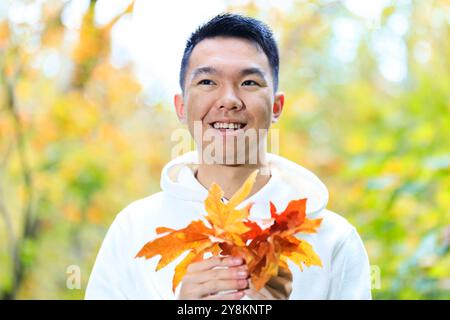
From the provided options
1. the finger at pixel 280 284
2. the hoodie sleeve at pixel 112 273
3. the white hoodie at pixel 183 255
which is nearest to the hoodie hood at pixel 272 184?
the white hoodie at pixel 183 255

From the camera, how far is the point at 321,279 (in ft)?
2.91

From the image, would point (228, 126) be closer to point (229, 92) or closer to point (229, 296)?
point (229, 92)

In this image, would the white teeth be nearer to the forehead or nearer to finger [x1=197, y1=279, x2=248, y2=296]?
the forehead

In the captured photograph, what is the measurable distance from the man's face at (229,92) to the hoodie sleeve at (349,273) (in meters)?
0.19

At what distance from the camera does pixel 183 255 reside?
35.0 inches

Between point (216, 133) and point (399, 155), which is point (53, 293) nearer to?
point (399, 155)

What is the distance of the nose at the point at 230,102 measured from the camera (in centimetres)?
87

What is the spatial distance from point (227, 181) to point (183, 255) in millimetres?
126

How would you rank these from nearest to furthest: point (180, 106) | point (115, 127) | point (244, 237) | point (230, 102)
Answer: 1. point (244, 237)
2. point (230, 102)
3. point (180, 106)
4. point (115, 127)

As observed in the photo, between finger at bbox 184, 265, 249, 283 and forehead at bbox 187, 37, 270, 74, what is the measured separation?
308 mm

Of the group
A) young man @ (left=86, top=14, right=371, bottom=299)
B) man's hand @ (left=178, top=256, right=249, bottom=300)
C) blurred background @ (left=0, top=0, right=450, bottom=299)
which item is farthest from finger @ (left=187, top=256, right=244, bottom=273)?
blurred background @ (left=0, top=0, right=450, bottom=299)

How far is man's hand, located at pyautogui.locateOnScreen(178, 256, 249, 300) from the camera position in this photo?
26.7 inches

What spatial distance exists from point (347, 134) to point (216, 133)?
2.70 meters

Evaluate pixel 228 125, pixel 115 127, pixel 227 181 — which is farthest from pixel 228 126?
pixel 115 127
